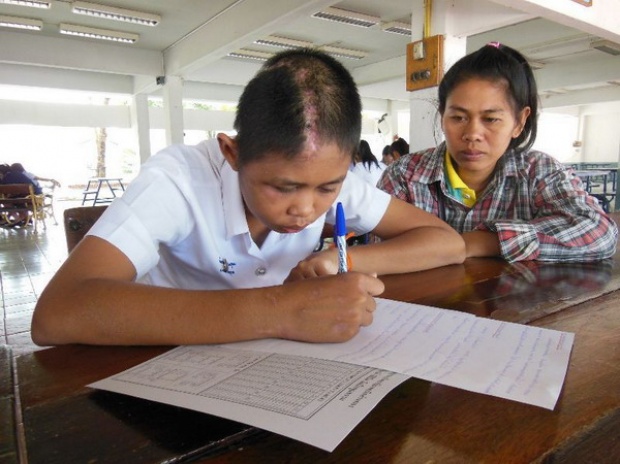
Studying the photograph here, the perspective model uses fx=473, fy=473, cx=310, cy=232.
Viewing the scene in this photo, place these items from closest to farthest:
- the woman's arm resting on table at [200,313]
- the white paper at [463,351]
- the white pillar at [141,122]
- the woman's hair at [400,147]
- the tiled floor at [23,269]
Result: 1. the white paper at [463,351]
2. the woman's arm resting on table at [200,313]
3. the tiled floor at [23,269]
4. the woman's hair at [400,147]
5. the white pillar at [141,122]

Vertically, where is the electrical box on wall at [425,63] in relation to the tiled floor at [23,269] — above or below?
above

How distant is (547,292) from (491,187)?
2.10 ft

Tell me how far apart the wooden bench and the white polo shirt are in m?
7.45

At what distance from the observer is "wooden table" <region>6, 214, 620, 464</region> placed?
40 cm

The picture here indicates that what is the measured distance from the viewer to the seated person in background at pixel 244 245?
0.64 m

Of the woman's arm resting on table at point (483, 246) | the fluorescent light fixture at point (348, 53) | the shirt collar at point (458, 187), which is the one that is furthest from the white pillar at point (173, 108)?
the woman's arm resting on table at point (483, 246)

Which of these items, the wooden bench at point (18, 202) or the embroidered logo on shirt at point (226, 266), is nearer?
the embroidered logo on shirt at point (226, 266)

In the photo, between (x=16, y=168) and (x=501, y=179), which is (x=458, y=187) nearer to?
(x=501, y=179)

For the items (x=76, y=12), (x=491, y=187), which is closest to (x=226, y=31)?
(x=76, y=12)

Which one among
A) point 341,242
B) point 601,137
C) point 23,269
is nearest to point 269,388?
point 341,242

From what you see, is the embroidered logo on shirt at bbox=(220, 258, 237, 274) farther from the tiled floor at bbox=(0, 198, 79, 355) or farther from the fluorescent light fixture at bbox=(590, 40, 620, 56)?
the fluorescent light fixture at bbox=(590, 40, 620, 56)

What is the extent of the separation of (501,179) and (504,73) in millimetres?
316

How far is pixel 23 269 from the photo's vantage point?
4.41m

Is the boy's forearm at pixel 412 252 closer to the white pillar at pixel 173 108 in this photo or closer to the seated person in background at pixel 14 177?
the white pillar at pixel 173 108
